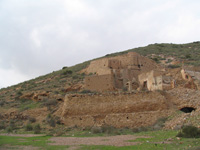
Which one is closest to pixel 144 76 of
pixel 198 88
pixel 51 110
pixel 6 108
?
pixel 198 88

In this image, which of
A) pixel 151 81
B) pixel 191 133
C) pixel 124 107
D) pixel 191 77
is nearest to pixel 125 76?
pixel 151 81

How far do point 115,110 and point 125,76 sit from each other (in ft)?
27.5

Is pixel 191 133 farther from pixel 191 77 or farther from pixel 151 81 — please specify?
pixel 191 77

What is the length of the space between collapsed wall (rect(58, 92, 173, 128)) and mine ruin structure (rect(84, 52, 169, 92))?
2.44 metres

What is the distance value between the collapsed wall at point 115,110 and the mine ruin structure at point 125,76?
244 cm

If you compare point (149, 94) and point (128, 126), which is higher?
point (149, 94)

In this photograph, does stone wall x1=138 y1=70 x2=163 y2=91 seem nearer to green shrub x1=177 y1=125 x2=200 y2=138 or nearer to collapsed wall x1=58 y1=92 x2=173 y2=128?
collapsed wall x1=58 y1=92 x2=173 y2=128

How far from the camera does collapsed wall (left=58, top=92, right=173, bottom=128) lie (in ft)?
49.8

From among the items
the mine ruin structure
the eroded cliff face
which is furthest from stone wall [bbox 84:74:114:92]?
the eroded cliff face

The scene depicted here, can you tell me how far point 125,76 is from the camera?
23.8 metres

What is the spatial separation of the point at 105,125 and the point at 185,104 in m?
5.61

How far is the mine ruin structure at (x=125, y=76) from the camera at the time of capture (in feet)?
64.7

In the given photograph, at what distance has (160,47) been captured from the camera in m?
49.3

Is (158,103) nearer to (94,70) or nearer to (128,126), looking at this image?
(128,126)
